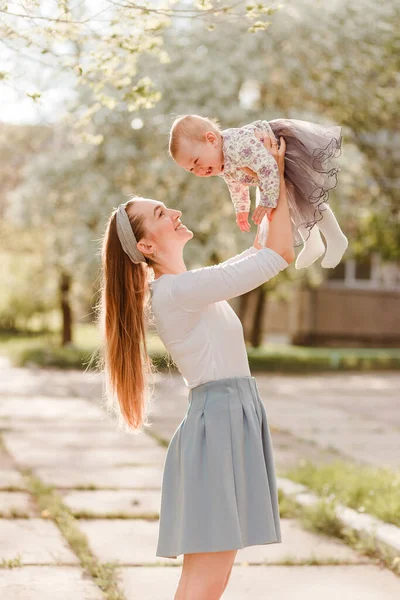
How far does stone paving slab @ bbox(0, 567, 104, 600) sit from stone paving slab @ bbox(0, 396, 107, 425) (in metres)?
5.01

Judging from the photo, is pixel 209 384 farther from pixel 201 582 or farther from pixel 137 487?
pixel 137 487

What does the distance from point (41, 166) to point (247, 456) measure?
43.6ft

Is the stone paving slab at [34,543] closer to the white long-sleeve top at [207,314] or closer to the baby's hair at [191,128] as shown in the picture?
the white long-sleeve top at [207,314]

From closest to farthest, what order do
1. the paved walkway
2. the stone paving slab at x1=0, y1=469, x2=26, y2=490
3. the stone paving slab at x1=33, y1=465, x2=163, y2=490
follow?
the paved walkway < the stone paving slab at x1=0, y1=469, x2=26, y2=490 < the stone paving slab at x1=33, y1=465, x2=163, y2=490

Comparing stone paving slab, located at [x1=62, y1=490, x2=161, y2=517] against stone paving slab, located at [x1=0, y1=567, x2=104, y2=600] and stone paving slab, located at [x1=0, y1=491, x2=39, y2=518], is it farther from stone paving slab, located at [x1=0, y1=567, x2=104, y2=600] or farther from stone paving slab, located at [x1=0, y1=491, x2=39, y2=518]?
stone paving slab, located at [x1=0, y1=567, x2=104, y2=600]

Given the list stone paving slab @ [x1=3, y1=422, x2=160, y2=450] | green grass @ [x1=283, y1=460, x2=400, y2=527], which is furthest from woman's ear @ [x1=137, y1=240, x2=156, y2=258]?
stone paving slab @ [x1=3, y1=422, x2=160, y2=450]

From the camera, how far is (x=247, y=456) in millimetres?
2955

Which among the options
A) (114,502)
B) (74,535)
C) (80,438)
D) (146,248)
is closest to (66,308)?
(80,438)

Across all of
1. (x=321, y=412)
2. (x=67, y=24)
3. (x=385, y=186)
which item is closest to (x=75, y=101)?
(x=385, y=186)

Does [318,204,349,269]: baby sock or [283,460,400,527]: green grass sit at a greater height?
[318,204,349,269]: baby sock

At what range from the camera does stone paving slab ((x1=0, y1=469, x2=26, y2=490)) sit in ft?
20.0

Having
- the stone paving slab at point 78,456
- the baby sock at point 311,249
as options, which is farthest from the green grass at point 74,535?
the baby sock at point 311,249

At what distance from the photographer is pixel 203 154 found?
9.81 ft

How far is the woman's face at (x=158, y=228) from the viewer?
3.06 metres
